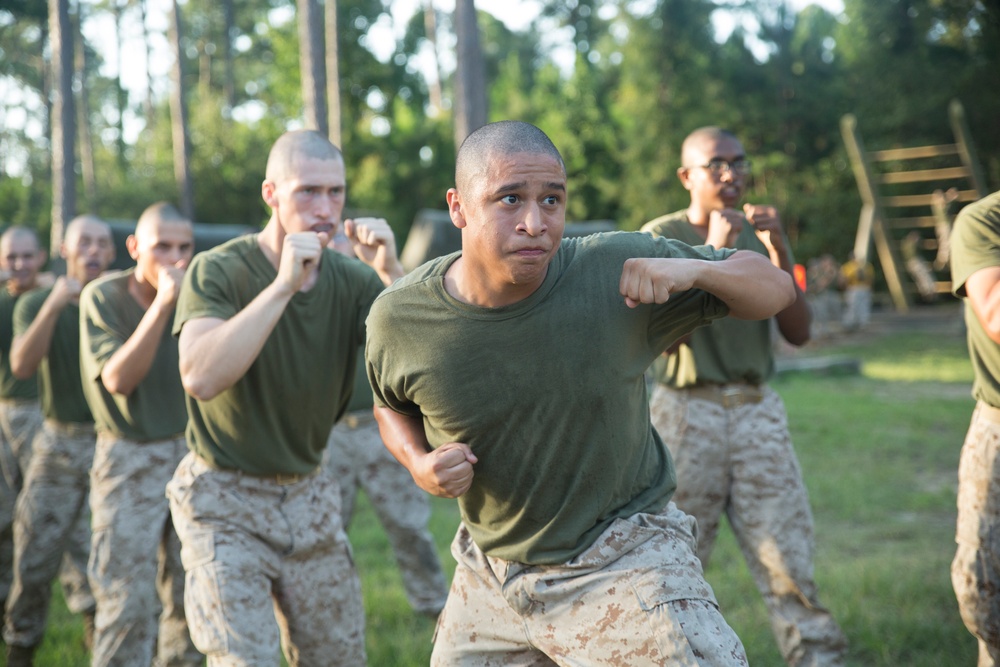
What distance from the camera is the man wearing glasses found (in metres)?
4.98

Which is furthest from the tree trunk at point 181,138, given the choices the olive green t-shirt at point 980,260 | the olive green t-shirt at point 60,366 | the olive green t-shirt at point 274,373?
the olive green t-shirt at point 980,260

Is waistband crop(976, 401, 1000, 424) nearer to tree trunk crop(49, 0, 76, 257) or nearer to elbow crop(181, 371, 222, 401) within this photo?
elbow crop(181, 371, 222, 401)

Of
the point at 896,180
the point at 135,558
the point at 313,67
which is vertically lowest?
the point at 135,558

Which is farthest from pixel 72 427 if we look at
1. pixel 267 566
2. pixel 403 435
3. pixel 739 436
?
pixel 739 436

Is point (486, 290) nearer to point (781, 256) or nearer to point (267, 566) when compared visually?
point (267, 566)

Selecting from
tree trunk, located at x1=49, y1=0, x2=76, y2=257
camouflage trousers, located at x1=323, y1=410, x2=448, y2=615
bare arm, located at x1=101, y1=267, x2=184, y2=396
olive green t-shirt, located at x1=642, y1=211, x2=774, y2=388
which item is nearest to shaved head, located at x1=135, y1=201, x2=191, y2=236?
bare arm, located at x1=101, y1=267, x2=184, y2=396

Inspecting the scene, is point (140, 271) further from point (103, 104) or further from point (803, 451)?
point (103, 104)

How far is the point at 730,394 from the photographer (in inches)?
206

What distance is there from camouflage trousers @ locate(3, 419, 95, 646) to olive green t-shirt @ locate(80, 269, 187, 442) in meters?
0.91

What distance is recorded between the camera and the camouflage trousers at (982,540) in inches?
171

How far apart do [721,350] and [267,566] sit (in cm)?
249

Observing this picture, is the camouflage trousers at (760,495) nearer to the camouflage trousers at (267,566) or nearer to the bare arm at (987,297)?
the bare arm at (987,297)

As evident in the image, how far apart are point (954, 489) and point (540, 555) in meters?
7.65

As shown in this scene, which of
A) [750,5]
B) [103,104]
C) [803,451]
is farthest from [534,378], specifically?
[103,104]
